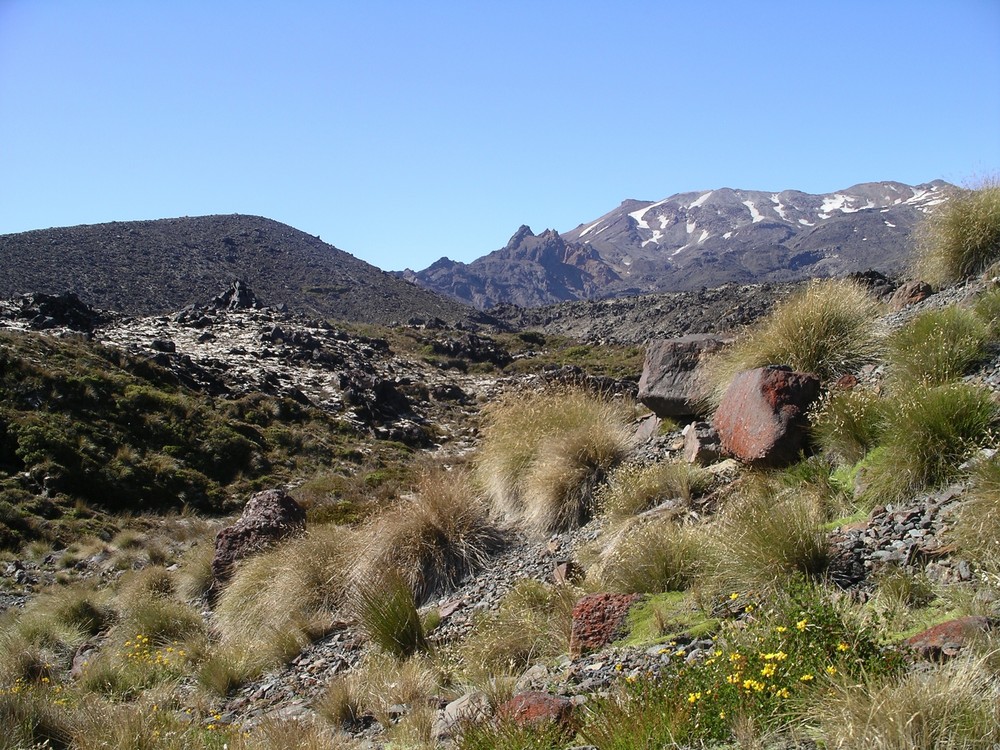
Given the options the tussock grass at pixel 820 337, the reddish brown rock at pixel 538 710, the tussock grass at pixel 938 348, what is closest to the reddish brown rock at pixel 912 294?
the tussock grass at pixel 820 337

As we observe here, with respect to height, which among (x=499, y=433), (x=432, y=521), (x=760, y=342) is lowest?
(x=432, y=521)

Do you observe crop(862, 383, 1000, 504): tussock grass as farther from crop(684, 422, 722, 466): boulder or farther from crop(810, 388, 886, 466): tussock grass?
crop(684, 422, 722, 466): boulder

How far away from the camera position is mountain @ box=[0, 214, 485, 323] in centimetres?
5559

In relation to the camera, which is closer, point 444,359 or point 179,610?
point 179,610

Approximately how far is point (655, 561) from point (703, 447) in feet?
7.16

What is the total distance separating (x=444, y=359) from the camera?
43.5 meters

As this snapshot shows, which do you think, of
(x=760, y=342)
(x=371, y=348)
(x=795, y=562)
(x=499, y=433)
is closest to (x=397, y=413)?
(x=371, y=348)

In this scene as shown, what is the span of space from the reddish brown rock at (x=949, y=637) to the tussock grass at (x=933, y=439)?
6.12ft

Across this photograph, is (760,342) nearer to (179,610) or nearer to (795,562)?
(795,562)

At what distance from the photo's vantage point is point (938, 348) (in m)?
6.20

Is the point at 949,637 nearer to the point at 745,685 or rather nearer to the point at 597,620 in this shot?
the point at 745,685

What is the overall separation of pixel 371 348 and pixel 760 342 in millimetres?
34379

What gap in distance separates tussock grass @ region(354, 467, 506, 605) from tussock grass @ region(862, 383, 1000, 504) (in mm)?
3998

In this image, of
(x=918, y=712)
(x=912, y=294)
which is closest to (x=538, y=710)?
(x=918, y=712)
